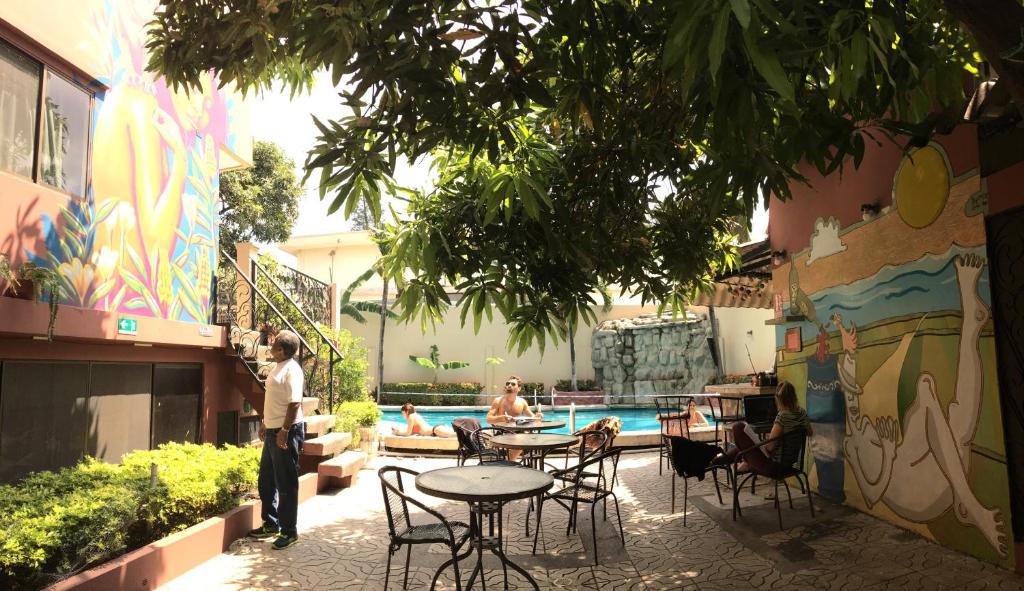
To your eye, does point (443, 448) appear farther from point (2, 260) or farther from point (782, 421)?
point (2, 260)

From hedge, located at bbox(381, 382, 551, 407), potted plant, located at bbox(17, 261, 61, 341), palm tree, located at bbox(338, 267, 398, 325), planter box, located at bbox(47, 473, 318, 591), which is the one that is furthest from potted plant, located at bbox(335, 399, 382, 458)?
palm tree, located at bbox(338, 267, 398, 325)

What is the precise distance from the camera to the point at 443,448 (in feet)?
34.7

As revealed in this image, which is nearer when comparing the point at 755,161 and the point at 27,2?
the point at 755,161

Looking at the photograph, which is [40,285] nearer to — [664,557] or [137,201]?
[137,201]

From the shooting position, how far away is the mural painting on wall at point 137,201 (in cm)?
578

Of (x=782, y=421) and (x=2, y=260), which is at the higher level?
(x=2, y=260)

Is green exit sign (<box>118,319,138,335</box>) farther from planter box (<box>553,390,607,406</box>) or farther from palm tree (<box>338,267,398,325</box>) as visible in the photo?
palm tree (<box>338,267,398,325</box>)

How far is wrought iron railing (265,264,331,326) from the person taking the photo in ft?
34.7

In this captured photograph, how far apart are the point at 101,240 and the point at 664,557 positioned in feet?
19.2

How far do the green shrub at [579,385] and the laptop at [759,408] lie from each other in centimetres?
1842

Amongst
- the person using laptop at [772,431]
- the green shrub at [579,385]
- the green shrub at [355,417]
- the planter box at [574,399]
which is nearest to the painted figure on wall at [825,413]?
the person using laptop at [772,431]

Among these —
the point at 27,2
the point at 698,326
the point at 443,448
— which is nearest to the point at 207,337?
the point at 27,2

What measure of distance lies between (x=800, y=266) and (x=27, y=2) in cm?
792

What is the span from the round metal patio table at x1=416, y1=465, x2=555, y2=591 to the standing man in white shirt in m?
1.49
